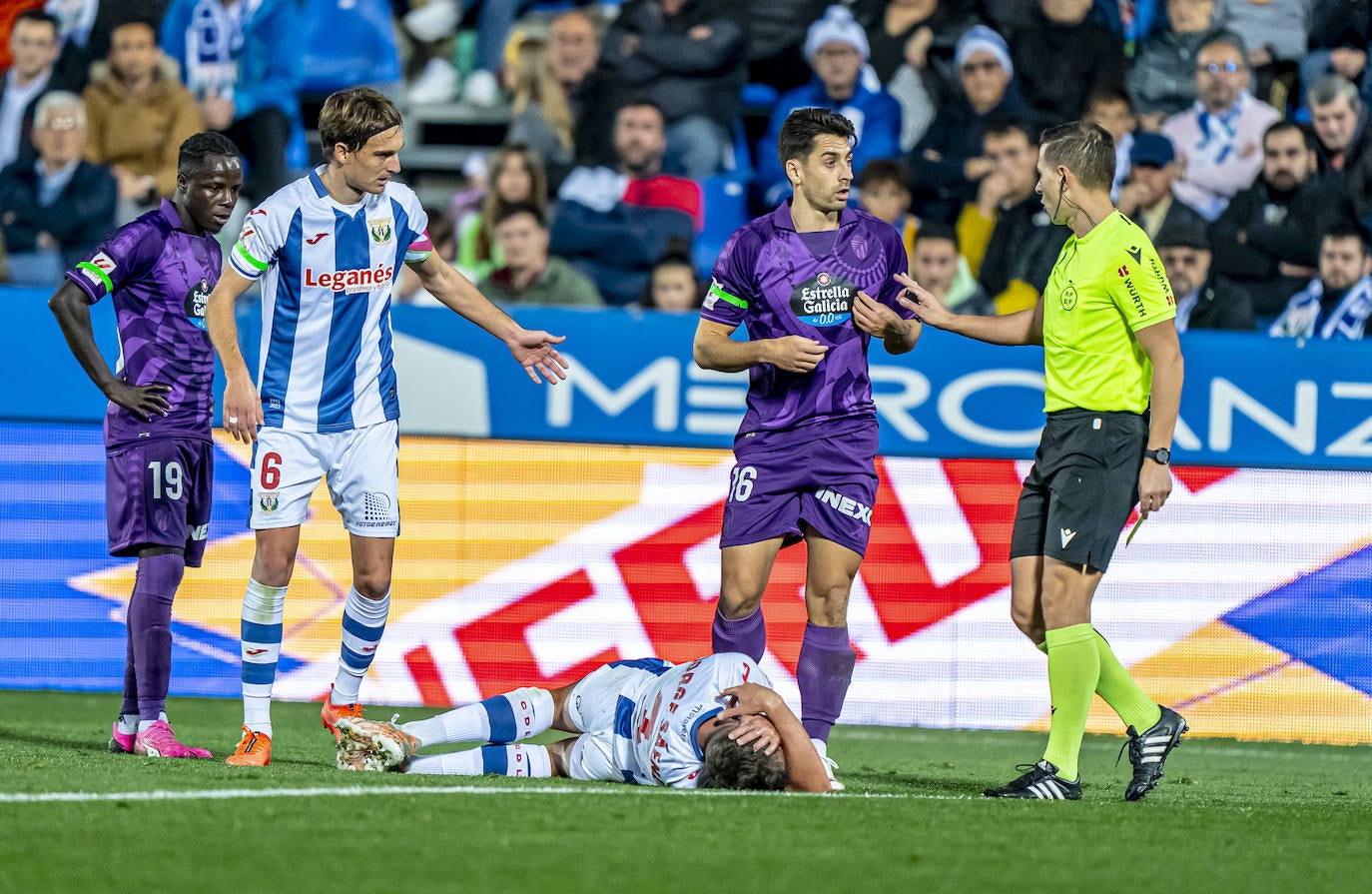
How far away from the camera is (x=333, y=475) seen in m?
6.00

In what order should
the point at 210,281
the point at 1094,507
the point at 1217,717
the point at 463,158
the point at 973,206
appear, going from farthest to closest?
the point at 463,158 → the point at 973,206 → the point at 1217,717 → the point at 210,281 → the point at 1094,507

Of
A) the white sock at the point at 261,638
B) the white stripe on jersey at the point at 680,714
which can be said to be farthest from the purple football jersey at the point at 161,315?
the white stripe on jersey at the point at 680,714

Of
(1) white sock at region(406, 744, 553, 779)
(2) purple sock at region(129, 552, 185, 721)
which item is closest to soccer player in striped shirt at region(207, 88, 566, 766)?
(2) purple sock at region(129, 552, 185, 721)

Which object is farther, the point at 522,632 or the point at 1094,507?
the point at 522,632

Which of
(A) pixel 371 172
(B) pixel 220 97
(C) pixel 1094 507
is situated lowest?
(C) pixel 1094 507

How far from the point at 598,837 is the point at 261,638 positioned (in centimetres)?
213

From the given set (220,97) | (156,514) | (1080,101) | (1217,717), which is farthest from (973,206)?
(156,514)

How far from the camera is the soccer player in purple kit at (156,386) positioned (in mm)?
A: 6121

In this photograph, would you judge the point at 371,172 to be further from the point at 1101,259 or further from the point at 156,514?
the point at 1101,259

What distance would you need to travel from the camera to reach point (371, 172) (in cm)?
583

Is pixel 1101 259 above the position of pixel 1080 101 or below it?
below

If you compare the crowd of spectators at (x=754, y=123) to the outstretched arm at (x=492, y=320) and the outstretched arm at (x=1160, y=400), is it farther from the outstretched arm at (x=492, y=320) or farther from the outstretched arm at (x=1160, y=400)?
the outstretched arm at (x=1160, y=400)

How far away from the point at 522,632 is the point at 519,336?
275 cm

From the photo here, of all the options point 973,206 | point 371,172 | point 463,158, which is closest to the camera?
→ point 371,172
